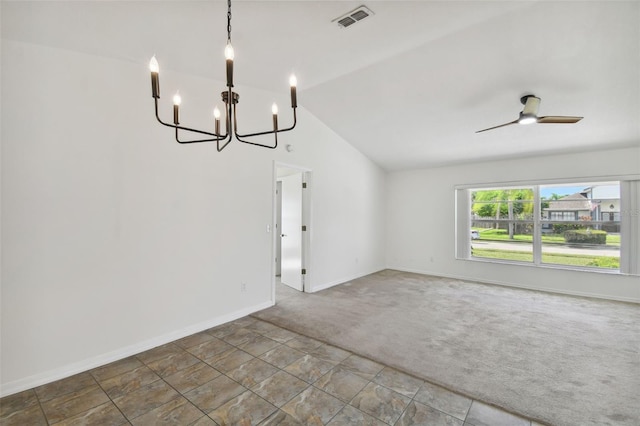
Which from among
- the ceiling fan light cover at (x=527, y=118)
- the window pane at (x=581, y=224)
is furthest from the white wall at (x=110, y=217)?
the window pane at (x=581, y=224)

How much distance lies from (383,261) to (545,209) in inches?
131

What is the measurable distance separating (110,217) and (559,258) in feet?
22.2

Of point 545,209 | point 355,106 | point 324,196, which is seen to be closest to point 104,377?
point 324,196

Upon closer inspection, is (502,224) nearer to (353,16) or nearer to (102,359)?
(353,16)

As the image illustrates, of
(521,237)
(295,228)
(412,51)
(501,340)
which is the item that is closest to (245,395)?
(501,340)

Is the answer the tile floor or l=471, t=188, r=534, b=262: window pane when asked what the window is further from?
the tile floor

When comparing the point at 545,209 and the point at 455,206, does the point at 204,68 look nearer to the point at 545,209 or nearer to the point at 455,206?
the point at 455,206

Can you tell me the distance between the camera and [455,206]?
591cm

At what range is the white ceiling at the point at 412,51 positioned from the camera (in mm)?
2129

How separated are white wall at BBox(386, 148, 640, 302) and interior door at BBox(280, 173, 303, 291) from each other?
283 centimetres

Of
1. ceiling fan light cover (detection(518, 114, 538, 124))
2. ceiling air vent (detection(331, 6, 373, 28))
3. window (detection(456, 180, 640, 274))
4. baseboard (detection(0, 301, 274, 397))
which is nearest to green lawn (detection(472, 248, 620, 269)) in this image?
window (detection(456, 180, 640, 274))

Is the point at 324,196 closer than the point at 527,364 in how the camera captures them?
No

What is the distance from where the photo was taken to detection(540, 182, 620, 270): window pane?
462cm

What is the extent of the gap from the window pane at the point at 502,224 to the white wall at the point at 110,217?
14.9 feet
